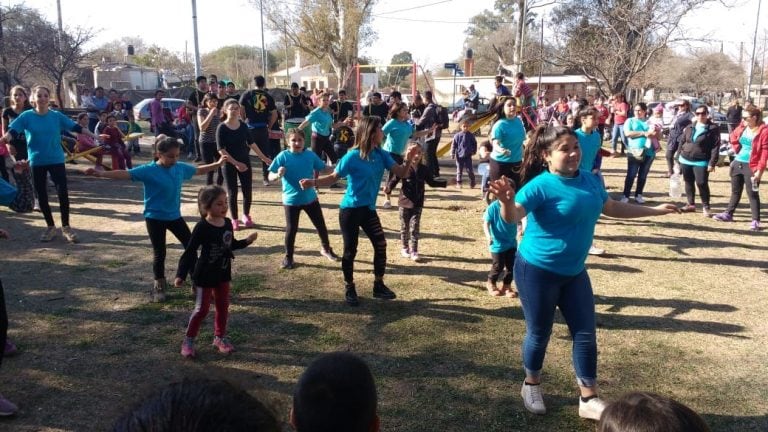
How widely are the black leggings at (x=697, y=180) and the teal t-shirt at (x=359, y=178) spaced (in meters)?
6.60

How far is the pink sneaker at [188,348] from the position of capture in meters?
4.44

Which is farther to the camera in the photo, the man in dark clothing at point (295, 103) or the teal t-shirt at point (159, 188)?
the man in dark clothing at point (295, 103)

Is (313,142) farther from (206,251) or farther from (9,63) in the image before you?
(9,63)

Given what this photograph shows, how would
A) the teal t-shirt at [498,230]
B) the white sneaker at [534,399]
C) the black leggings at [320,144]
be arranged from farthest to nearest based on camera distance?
the black leggings at [320,144] < the teal t-shirt at [498,230] < the white sneaker at [534,399]

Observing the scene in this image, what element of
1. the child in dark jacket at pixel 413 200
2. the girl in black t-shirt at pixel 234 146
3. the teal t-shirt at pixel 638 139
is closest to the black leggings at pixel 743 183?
the teal t-shirt at pixel 638 139

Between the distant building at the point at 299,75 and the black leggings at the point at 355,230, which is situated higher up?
the distant building at the point at 299,75

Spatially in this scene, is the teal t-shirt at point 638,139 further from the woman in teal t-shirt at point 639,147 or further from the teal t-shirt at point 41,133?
the teal t-shirt at point 41,133

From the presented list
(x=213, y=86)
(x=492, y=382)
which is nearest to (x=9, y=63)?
(x=213, y=86)

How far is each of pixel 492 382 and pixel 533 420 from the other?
20.2 inches

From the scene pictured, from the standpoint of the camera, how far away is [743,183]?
29.6ft

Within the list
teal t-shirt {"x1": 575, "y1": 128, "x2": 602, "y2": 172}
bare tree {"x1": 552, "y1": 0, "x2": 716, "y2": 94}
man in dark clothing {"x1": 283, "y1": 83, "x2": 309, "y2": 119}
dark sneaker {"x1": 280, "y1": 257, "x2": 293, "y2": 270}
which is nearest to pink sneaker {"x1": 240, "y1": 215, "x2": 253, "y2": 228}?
dark sneaker {"x1": 280, "y1": 257, "x2": 293, "y2": 270}

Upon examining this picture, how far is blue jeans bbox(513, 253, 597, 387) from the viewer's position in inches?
137

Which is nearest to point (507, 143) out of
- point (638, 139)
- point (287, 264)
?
point (287, 264)

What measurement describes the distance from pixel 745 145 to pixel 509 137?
4098 millimetres
